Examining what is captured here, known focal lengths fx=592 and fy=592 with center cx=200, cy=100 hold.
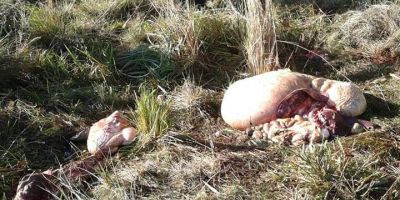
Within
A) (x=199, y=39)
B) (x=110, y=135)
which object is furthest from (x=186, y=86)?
(x=110, y=135)

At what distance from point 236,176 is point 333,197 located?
2.04 ft

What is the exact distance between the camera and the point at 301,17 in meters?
5.70

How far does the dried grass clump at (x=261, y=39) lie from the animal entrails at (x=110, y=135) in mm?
1279

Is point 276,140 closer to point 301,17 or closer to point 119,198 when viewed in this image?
point 119,198

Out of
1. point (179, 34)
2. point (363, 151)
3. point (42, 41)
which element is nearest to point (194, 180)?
point (363, 151)

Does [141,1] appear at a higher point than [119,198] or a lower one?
higher

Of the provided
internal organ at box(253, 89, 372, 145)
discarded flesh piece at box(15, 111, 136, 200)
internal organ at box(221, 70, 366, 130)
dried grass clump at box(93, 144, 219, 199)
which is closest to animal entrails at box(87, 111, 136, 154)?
discarded flesh piece at box(15, 111, 136, 200)

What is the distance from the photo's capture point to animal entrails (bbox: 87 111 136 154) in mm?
3914

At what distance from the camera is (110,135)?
13.0 ft

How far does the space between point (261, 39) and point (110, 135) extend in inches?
60.4

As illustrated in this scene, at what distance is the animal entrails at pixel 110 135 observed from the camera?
3914mm

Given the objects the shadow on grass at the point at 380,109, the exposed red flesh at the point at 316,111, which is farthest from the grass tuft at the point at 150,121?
the shadow on grass at the point at 380,109

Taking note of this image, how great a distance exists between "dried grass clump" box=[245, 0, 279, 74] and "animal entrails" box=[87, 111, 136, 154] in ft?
4.20

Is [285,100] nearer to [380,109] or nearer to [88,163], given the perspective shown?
[380,109]
